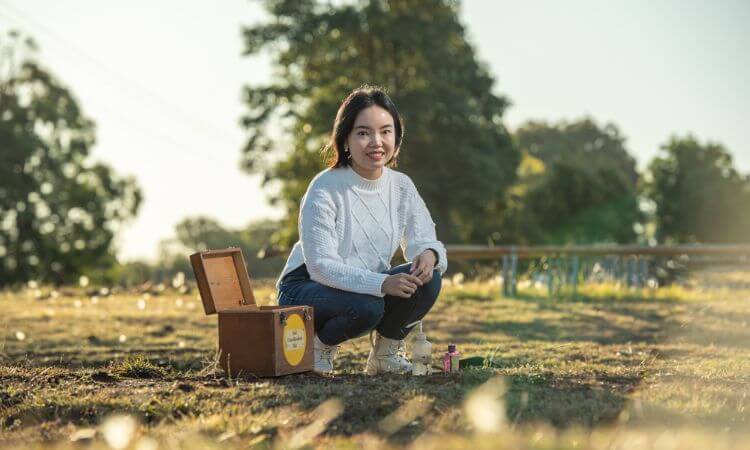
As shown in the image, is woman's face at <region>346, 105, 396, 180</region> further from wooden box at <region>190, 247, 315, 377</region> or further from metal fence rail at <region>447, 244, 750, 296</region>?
metal fence rail at <region>447, 244, 750, 296</region>

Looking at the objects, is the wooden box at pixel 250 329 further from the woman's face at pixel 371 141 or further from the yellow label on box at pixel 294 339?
the woman's face at pixel 371 141

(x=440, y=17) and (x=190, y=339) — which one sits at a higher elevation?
(x=440, y=17)

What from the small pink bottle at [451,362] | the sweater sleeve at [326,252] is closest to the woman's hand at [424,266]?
the sweater sleeve at [326,252]

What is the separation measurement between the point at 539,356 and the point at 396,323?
2.20 metres

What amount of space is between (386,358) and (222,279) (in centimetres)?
106

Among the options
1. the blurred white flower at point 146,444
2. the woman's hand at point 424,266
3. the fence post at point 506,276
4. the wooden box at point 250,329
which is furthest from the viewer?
the fence post at point 506,276

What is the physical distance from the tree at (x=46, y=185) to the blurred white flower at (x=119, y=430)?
31.2 metres

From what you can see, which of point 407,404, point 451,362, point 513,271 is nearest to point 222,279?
point 451,362

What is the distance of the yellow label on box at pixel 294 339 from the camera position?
17.3ft

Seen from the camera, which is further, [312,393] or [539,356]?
[539,356]

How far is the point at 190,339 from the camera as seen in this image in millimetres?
10250

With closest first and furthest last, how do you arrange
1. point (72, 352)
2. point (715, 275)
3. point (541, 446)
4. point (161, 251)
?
point (541, 446), point (72, 352), point (715, 275), point (161, 251)

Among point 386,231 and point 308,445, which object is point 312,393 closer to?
point 308,445

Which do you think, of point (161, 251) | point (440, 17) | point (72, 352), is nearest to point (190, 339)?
point (72, 352)
